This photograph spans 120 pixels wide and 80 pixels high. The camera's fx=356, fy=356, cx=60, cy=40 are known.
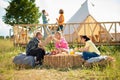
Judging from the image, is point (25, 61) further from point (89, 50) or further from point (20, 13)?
point (20, 13)

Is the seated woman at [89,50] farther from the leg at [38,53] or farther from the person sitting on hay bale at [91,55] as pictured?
the leg at [38,53]

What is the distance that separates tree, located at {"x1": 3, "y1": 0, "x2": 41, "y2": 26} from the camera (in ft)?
105

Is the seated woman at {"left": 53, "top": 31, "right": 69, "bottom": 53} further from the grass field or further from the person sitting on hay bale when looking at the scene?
the grass field

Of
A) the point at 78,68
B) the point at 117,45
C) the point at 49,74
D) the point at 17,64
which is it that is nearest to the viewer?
the point at 49,74

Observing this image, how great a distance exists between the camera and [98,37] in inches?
637

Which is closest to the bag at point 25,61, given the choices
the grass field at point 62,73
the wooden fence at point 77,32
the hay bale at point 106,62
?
the grass field at point 62,73

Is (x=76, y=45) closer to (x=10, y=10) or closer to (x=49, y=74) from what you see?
(x=49, y=74)

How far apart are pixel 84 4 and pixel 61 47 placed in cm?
905

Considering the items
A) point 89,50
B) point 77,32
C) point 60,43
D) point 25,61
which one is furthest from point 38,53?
point 77,32

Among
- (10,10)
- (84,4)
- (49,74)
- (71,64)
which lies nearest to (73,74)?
(49,74)

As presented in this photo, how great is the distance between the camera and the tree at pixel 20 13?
1266 inches

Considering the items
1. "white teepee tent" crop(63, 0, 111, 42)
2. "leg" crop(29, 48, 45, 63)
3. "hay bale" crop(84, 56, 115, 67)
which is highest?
"white teepee tent" crop(63, 0, 111, 42)

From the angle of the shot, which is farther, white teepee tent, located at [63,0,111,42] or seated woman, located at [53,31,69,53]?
white teepee tent, located at [63,0,111,42]

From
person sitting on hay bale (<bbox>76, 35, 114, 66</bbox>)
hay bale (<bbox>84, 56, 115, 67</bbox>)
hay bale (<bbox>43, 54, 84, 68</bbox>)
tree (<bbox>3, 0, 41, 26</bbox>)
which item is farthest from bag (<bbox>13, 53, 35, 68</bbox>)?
tree (<bbox>3, 0, 41, 26</bbox>)
